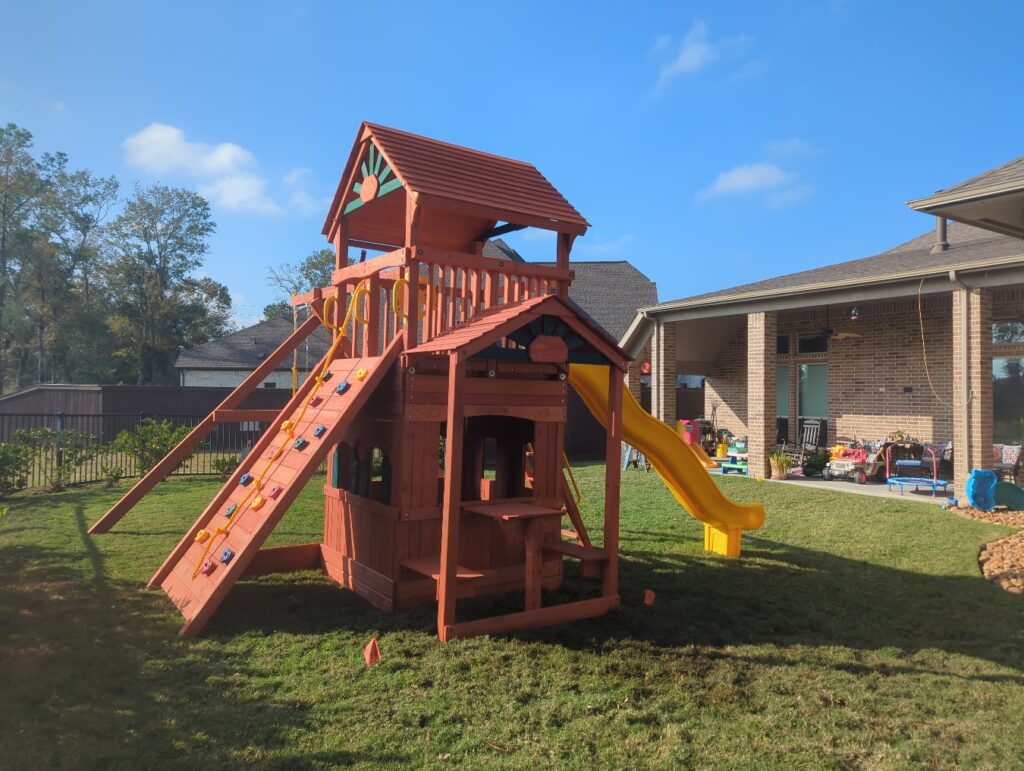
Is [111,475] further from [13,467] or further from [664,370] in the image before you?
[664,370]

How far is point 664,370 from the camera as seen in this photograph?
55.1 feet

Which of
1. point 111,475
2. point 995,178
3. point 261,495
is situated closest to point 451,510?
point 261,495

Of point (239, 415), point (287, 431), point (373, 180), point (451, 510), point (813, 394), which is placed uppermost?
point (373, 180)

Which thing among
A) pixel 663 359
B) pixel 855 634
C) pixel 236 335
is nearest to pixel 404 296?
pixel 855 634

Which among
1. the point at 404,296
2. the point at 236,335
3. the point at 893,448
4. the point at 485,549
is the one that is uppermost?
the point at 236,335

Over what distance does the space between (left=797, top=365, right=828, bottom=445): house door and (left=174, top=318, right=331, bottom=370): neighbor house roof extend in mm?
22031

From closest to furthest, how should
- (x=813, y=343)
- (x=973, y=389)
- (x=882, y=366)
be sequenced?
1. (x=973, y=389)
2. (x=882, y=366)
3. (x=813, y=343)

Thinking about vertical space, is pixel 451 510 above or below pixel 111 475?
above

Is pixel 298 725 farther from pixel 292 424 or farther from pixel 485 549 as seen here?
pixel 292 424

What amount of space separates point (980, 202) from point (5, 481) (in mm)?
13903

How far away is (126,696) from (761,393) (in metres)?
12.6

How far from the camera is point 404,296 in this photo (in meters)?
6.33

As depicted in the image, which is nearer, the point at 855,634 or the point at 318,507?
the point at 855,634

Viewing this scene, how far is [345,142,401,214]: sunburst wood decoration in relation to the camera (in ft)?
22.0
